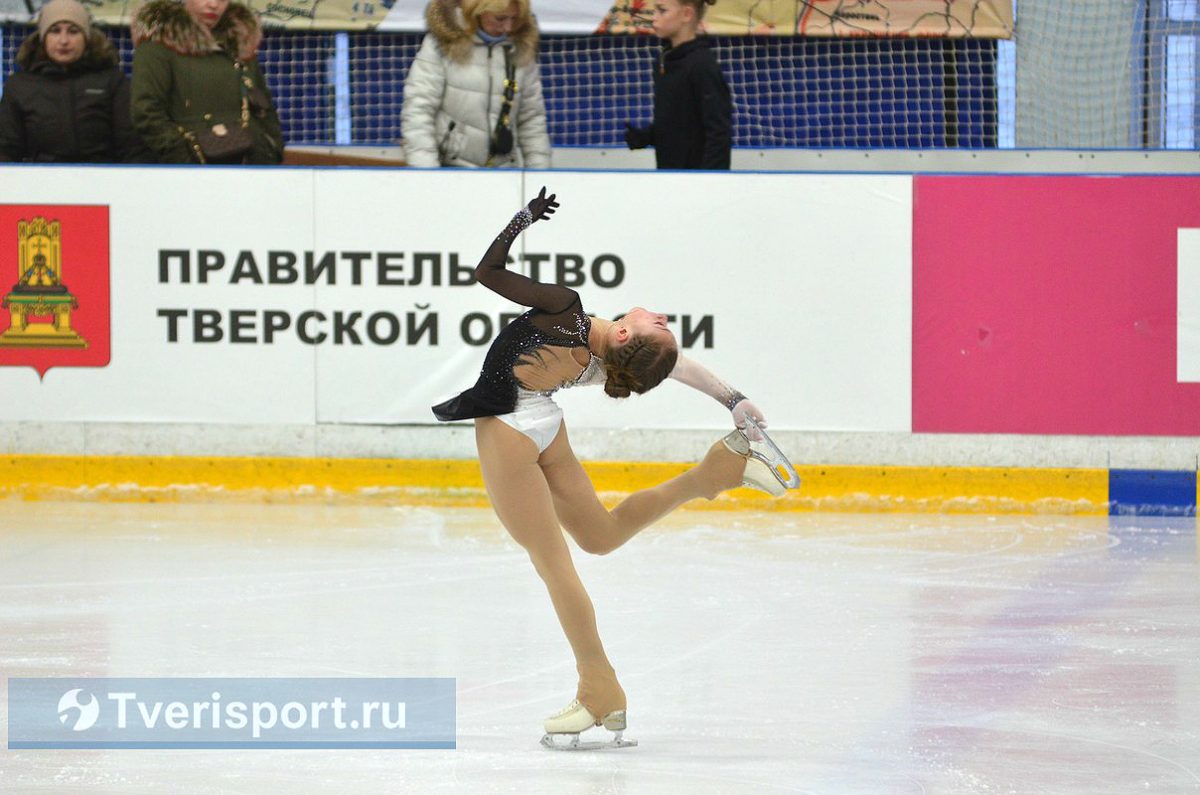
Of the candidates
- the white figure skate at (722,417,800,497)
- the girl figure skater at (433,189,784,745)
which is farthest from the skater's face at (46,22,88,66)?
the white figure skate at (722,417,800,497)

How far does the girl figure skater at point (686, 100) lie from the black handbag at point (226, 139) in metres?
1.89

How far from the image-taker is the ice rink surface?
394 centimetres

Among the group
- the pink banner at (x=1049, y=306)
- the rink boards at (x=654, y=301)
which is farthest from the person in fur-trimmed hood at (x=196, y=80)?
the pink banner at (x=1049, y=306)

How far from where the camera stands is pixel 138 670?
483 centimetres

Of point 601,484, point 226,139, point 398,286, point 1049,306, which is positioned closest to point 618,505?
point 601,484

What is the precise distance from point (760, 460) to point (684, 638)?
3.31 feet

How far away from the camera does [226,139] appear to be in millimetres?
8172

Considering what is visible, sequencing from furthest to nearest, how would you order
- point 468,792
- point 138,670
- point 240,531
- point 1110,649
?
point 240,531 < point 1110,649 < point 138,670 < point 468,792

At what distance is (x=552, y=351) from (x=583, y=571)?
2.46m

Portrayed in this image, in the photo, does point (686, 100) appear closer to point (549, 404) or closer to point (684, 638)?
point (684, 638)

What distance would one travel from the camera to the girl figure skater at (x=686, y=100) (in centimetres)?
792

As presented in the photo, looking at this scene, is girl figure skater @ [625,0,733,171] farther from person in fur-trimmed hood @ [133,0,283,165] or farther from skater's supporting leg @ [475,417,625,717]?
skater's supporting leg @ [475,417,625,717]

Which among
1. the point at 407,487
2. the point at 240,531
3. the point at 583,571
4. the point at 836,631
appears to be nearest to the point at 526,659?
the point at 836,631

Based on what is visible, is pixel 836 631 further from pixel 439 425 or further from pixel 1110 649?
pixel 439 425
